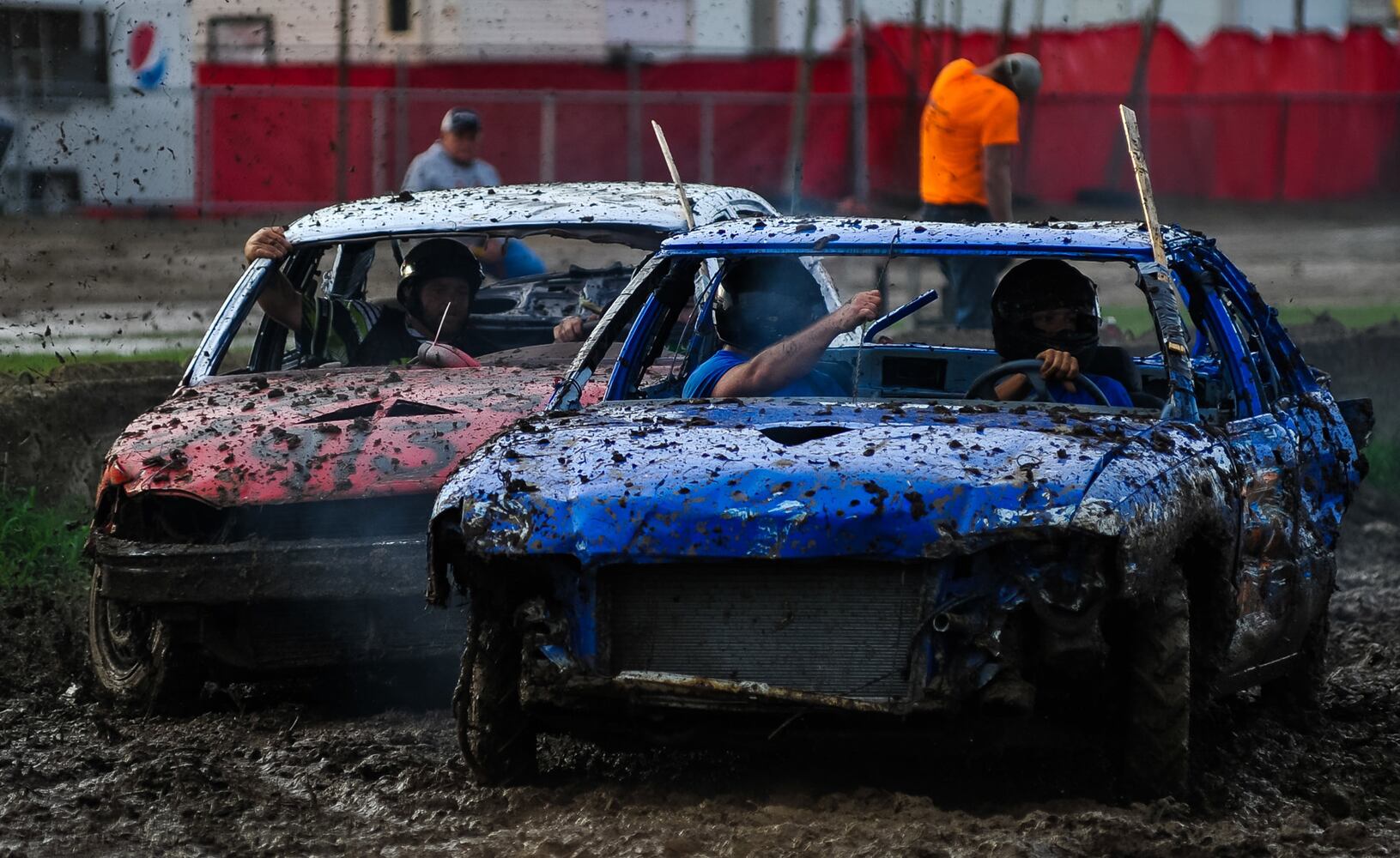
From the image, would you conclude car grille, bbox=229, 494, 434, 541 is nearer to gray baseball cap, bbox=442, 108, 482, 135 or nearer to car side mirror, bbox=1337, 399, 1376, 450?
car side mirror, bbox=1337, 399, 1376, 450

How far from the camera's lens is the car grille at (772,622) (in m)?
4.94

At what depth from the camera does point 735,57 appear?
88.4 feet

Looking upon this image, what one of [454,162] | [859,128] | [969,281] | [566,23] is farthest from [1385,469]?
[566,23]

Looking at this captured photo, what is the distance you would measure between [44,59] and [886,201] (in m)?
10.1

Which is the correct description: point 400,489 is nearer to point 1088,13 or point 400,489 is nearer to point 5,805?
point 5,805

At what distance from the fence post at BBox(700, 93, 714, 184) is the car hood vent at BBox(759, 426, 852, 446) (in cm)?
1868

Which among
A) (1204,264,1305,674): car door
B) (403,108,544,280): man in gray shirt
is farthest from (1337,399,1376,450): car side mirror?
(403,108,544,280): man in gray shirt

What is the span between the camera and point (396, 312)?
8.50 m

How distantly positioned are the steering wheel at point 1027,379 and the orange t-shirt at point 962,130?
6.82 m

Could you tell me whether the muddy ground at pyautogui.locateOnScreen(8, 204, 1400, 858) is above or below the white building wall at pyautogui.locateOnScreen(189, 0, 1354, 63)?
below

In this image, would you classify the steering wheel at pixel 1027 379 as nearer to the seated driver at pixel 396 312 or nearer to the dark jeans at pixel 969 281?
the seated driver at pixel 396 312

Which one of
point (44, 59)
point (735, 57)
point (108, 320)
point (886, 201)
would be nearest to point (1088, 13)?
point (735, 57)

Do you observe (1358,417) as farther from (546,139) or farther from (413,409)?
(546,139)

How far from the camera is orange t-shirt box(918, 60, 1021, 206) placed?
12805 mm
